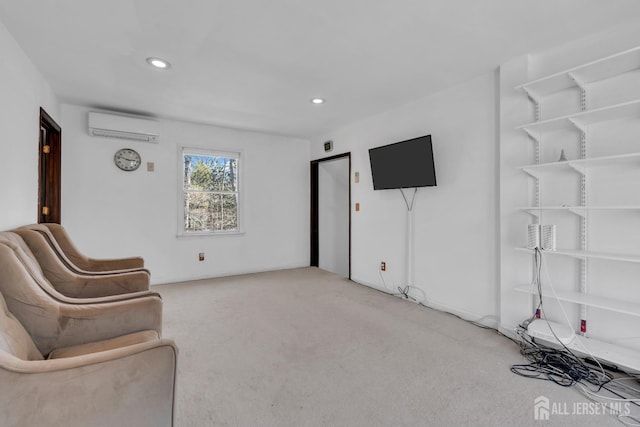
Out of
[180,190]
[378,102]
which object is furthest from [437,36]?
[180,190]

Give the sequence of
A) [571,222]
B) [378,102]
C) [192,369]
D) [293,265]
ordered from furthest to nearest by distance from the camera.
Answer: [293,265] < [378,102] < [571,222] < [192,369]

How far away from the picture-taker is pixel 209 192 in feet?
A: 15.6

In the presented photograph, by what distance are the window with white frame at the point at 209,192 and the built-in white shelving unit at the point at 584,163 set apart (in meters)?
3.91

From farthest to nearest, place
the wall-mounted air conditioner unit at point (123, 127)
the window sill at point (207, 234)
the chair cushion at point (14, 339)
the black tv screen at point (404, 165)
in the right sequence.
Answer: the window sill at point (207, 234) < the wall-mounted air conditioner unit at point (123, 127) < the black tv screen at point (404, 165) < the chair cushion at point (14, 339)

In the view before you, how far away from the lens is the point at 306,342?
253 cm

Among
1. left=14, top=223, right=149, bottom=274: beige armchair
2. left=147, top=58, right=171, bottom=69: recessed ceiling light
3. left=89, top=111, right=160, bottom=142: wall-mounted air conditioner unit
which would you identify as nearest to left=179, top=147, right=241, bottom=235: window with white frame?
left=89, top=111, right=160, bottom=142: wall-mounted air conditioner unit

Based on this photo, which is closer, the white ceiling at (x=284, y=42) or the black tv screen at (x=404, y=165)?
the white ceiling at (x=284, y=42)

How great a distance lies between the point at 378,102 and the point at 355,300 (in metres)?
2.36

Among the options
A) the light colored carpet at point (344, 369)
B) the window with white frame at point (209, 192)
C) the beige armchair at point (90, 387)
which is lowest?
the light colored carpet at point (344, 369)

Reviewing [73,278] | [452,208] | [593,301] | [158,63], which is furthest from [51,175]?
[593,301]

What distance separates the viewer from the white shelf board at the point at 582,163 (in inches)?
74.4

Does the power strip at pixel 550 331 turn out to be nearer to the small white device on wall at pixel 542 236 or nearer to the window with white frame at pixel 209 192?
the small white device on wall at pixel 542 236

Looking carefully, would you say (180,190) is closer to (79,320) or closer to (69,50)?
(69,50)

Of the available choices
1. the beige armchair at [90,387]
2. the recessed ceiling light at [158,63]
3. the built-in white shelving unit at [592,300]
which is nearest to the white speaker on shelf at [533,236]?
the built-in white shelving unit at [592,300]
